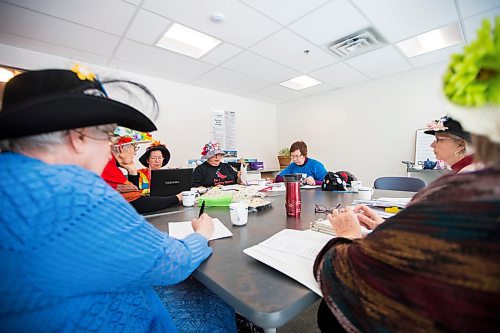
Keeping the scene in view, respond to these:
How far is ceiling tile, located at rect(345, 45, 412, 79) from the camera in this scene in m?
3.05

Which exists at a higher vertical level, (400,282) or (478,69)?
(478,69)

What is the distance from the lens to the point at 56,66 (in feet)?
1.85

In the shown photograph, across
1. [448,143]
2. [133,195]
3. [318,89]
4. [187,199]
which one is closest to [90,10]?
→ [133,195]

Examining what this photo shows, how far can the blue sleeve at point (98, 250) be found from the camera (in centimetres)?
42

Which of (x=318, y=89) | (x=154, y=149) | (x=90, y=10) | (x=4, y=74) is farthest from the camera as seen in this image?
(x=318, y=89)

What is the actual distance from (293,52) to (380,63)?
1.47 m

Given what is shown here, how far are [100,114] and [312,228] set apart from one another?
2.70 feet

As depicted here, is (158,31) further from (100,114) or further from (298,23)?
(100,114)

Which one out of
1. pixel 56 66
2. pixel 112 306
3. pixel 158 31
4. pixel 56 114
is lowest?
pixel 112 306

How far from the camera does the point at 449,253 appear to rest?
1.16 feet

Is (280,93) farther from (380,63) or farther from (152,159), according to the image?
(152,159)

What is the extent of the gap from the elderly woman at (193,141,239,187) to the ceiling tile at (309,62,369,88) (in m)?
2.14

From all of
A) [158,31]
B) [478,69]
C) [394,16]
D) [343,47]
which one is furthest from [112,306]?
[343,47]

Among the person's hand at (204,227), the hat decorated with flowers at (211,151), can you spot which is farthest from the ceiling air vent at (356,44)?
the person's hand at (204,227)
